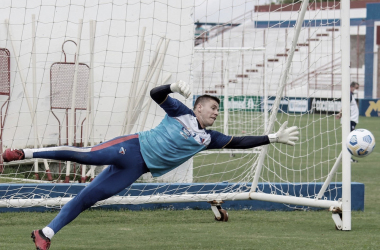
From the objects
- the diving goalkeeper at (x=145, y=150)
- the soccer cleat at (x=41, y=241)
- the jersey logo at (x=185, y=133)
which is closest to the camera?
the soccer cleat at (x=41, y=241)

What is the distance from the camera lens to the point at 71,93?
1027cm

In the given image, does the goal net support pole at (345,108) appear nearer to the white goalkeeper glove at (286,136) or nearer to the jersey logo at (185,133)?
the white goalkeeper glove at (286,136)

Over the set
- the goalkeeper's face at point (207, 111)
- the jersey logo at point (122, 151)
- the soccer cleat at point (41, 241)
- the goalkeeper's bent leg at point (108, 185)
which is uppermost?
the goalkeeper's face at point (207, 111)

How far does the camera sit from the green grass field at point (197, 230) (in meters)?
6.37

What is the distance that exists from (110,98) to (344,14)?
15.4 feet

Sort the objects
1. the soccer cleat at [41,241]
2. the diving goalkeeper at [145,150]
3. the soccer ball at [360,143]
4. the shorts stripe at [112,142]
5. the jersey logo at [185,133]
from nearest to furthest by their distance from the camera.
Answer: the soccer cleat at [41,241], the diving goalkeeper at [145,150], the shorts stripe at [112,142], the jersey logo at [185,133], the soccer ball at [360,143]

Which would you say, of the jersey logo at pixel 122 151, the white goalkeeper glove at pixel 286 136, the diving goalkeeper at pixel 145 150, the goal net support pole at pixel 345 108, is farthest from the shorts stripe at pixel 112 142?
the goal net support pole at pixel 345 108

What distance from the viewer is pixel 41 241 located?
578 centimetres

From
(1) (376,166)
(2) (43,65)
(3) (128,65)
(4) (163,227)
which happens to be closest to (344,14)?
(4) (163,227)

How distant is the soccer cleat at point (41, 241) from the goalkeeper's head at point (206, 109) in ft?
6.36

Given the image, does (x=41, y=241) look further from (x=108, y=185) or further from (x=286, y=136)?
(x=286, y=136)

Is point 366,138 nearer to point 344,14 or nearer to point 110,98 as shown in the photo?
point 344,14

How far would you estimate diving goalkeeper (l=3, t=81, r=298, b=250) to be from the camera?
19.8ft

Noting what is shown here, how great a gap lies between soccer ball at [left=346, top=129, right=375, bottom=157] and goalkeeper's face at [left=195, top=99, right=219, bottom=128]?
5.16 ft
